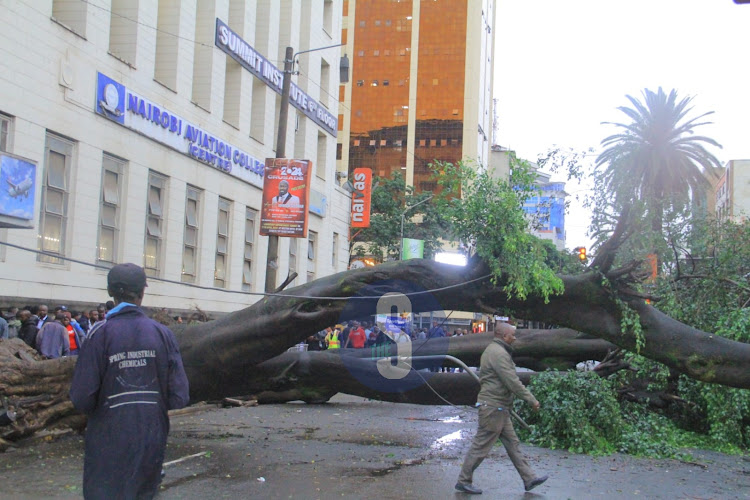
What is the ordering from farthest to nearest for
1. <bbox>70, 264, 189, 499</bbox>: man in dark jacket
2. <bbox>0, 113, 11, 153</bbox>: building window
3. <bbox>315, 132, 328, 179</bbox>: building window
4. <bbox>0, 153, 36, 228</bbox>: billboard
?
<bbox>315, 132, 328, 179</bbox>: building window
<bbox>0, 113, 11, 153</bbox>: building window
<bbox>0, 153, 36, 228</bbox>: billboard
<bbox>70, 264, 189, 499</bbox>: man in dark jacket

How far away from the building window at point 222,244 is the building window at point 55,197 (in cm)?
792

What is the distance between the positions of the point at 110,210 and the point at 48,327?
6793 mm

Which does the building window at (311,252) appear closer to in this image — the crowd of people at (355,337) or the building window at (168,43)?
the crowd of people at (355,337)

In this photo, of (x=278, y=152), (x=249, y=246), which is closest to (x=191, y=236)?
(x=249, y=246)

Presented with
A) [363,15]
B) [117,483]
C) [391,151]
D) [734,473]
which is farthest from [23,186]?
[363,15]

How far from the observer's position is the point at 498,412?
8.12 metres

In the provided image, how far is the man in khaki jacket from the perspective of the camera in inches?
315

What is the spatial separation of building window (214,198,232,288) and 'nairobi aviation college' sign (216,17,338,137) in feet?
16.0

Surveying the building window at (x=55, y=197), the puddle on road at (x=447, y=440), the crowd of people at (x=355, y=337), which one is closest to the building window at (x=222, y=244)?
the crowd of people at (x=355, y=337)

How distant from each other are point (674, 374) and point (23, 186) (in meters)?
11.2

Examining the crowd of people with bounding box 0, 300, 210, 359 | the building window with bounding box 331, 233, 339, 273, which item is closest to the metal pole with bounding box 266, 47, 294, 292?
the crowd of people with bounding box 0, 300, 210, 359

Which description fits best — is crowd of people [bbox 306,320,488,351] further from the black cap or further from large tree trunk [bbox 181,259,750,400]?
the black cap

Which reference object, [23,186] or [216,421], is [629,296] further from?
[23,186]

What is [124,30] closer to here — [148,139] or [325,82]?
[148,139]
